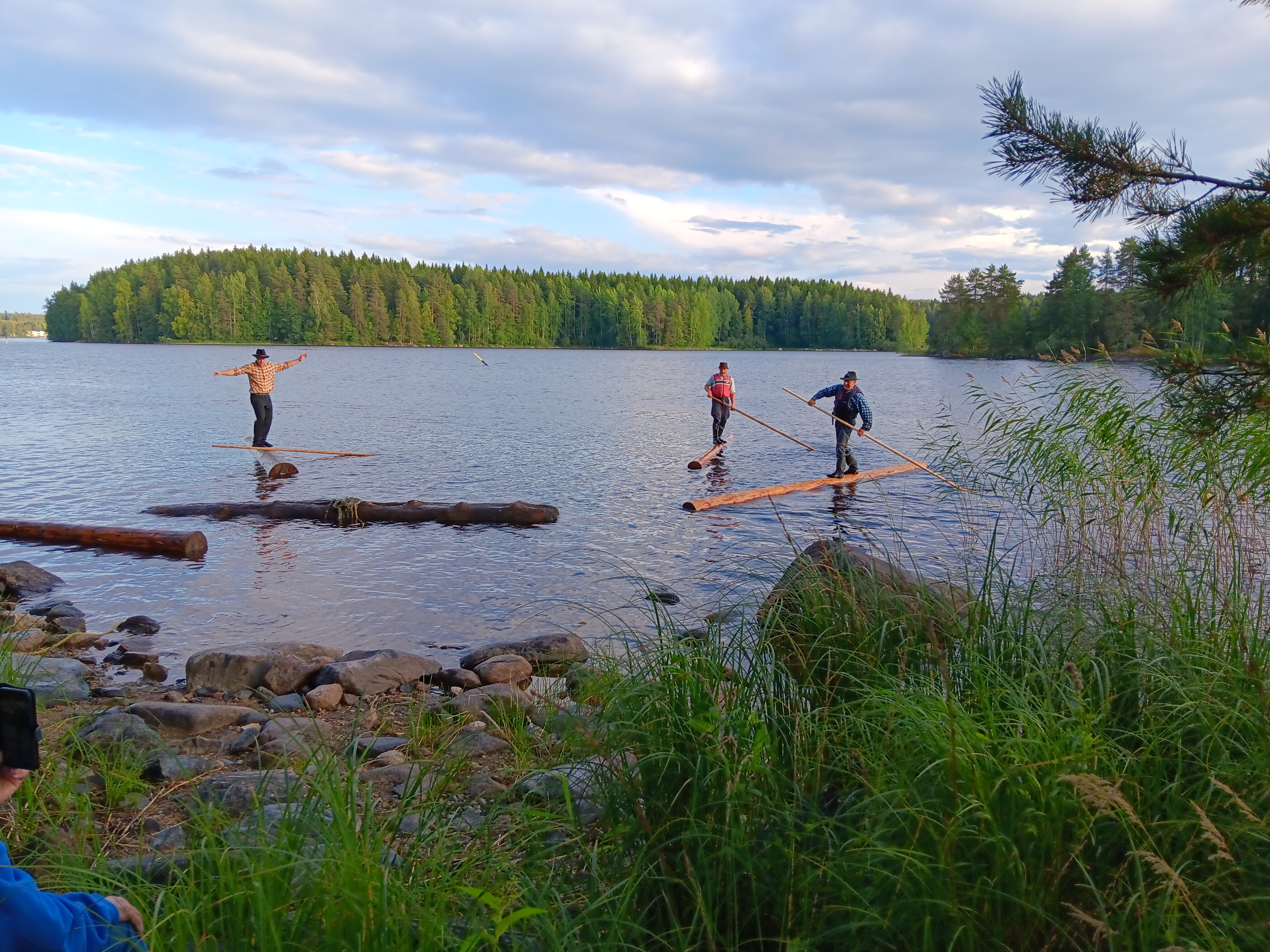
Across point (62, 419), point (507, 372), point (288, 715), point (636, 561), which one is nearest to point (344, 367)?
point (507, 372)

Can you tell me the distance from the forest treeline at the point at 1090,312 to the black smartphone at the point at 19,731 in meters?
5.01

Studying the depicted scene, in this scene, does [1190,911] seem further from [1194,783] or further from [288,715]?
[288,715]

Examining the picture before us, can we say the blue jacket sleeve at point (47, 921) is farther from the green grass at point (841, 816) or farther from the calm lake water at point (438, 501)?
the calm lake water at point (438, 501)

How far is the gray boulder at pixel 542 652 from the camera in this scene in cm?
808

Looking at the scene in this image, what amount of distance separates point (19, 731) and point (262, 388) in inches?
842

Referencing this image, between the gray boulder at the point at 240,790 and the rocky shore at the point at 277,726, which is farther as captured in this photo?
the gray boulder at the point at 240,790

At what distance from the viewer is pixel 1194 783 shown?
315cm

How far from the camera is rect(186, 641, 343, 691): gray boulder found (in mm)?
7562

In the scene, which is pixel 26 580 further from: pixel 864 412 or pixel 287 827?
pixel 864 412

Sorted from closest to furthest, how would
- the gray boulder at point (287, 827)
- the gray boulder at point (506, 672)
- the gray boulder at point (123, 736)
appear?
the gray boulder at point (287, 827), the gray boulder at point (123, 736), the gray boulder at point (506, 672)

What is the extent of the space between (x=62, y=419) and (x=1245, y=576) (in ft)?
121

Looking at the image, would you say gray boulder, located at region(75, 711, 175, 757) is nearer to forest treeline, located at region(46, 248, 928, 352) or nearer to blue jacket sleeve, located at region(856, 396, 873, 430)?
blue jacket sleeve, located at region(856, 396, 873, 430)

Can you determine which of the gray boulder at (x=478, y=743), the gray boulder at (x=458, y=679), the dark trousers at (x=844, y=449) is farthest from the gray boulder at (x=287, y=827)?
the dark trousers at (x=844, y=449)

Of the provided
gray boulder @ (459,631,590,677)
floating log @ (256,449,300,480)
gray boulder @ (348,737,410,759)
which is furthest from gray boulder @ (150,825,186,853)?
floating log @ (256,449,300,480)
